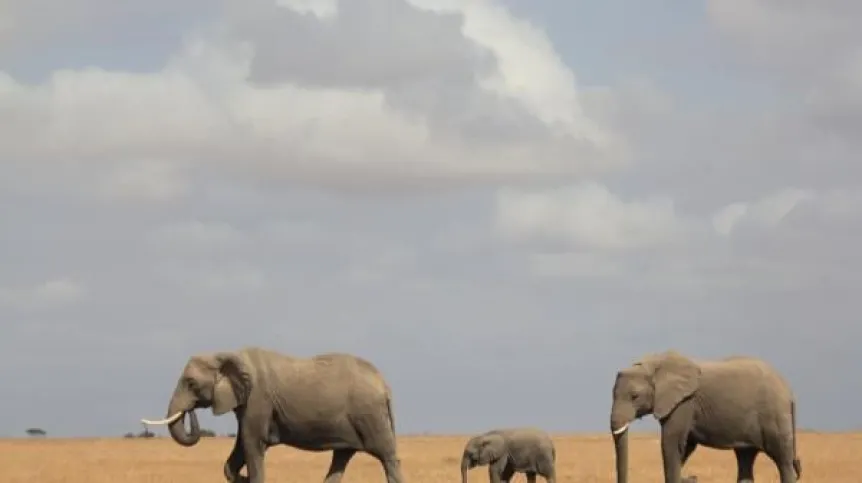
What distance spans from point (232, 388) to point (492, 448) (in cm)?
1046

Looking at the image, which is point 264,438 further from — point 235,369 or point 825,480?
point 825,480

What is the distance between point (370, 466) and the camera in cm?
4153

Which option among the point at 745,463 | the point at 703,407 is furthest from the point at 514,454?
the point at 703,407

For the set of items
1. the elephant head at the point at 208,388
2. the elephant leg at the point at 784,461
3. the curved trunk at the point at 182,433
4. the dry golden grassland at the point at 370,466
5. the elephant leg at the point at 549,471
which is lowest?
the dry golden grassland at the point at 370,466

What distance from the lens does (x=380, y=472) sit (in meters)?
38.6

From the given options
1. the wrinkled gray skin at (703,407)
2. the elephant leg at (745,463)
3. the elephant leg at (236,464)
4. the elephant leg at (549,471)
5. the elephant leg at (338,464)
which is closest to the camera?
the elephant leg at (236,464)

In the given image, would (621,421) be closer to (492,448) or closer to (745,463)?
(745,463)

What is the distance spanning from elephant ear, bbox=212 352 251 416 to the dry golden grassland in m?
11.8

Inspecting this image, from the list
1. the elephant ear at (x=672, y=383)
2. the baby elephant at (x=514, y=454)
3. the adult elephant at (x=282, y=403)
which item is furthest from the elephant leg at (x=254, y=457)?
the baby elephant at (x=514, y=454)

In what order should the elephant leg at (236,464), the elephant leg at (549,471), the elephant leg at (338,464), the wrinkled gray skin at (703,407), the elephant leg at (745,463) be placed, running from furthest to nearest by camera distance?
the elephant leg at (549,471) < the elephant leg at (745,463) < the wrinkled gray skin at (703,407) < the elephant leg at (338,464) < the elephant leg at (236,464)

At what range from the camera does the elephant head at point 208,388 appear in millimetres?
22156

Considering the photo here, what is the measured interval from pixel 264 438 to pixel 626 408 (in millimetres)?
5263

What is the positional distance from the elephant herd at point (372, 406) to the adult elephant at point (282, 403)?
0.05 feet

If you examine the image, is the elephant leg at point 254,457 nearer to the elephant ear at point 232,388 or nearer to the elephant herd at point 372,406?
the elephant herd at point 372,406
